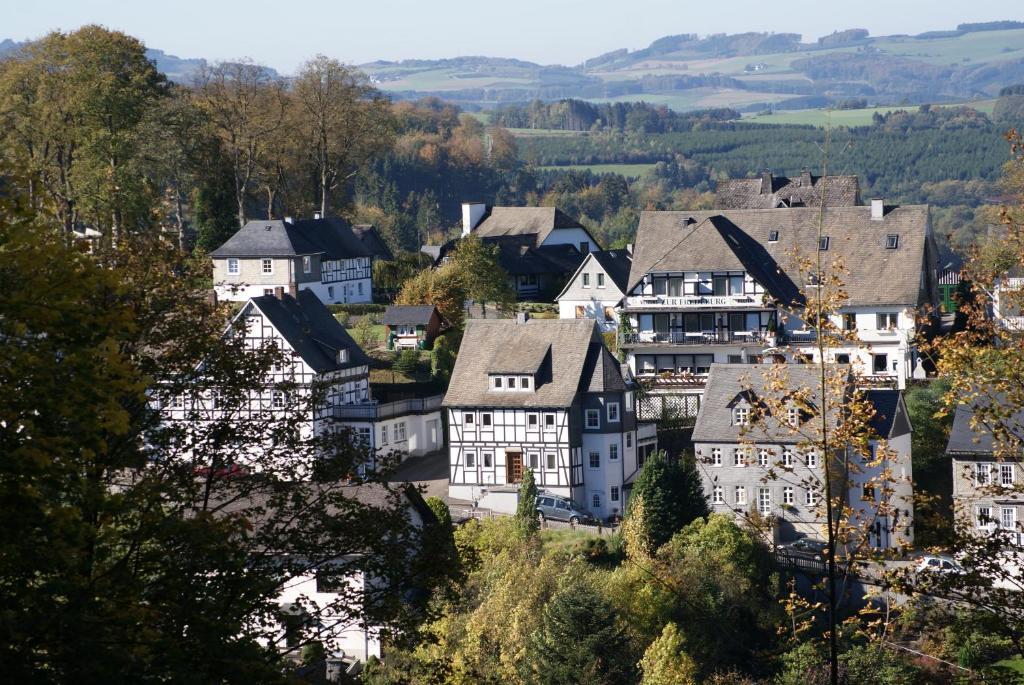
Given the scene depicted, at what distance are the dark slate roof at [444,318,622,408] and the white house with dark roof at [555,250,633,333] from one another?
1033cm

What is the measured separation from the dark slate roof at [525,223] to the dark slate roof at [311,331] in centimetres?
2159

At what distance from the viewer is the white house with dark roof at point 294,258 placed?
66938 mm

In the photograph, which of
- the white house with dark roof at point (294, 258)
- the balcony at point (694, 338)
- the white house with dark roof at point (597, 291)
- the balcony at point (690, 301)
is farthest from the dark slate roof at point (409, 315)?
the balcony at point (694, 338)

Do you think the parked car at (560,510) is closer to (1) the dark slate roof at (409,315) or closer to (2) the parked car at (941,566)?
(2) the parked car at (941,566)

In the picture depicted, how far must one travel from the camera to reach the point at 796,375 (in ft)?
158

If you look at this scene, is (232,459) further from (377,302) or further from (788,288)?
(377,302)

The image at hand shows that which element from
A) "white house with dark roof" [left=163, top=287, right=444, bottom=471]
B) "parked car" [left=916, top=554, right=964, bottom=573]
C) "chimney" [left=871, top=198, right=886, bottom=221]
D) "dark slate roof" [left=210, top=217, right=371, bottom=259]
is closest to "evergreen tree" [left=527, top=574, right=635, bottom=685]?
"parked car" [left=916, top=554, right=964, bottom=573]

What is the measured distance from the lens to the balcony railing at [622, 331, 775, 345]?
57969 mm

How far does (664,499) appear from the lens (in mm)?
46344

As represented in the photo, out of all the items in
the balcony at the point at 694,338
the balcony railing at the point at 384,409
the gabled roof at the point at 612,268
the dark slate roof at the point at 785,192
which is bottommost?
the balcony railing at the point at 384,409

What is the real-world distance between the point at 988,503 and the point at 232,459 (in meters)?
33.2

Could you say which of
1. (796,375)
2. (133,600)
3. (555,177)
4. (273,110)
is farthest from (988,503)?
(555,177)

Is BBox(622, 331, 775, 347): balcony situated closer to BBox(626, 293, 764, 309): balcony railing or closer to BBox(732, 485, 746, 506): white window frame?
BBox(626, 293, 764, 309): balcony railing

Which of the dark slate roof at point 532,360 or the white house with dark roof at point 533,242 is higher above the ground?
the white house with dark roof at point 533,242
